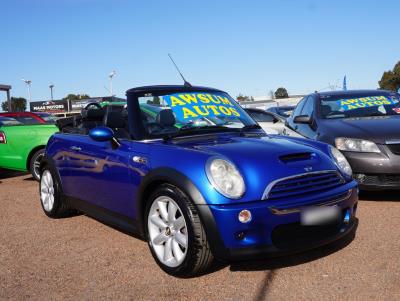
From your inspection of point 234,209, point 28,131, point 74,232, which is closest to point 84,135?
point 74,232

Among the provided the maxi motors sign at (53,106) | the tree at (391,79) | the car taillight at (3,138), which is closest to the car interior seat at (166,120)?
the car taillight at (3,138)

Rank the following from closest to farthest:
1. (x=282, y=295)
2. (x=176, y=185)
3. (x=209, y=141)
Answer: (x=282, y=295) < (x=176, y=185) < (x=209, y=141)

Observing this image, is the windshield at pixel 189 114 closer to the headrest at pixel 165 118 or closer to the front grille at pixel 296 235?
the headrest at pixel 165 118

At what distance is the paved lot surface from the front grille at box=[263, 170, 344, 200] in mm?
635

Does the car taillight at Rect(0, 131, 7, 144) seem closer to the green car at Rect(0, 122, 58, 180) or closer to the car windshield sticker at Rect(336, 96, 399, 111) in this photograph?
the green car at Rect(0, 122, 58, 180)

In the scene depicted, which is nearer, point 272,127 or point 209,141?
point 209,141

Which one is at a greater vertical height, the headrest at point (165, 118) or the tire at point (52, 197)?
the headrest at point (165, 118)

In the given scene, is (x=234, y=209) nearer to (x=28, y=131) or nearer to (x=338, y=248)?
(x=338, y=248)

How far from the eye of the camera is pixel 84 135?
5031 mm

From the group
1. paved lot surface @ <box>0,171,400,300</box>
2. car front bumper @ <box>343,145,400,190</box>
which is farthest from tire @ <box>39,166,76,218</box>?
car front bumper @ <box>343,145,400,190</box>

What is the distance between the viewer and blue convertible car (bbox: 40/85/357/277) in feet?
10.7

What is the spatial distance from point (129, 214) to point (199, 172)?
1079mm

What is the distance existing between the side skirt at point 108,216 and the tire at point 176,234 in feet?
0.95

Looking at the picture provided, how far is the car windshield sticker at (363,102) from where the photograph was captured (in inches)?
272
